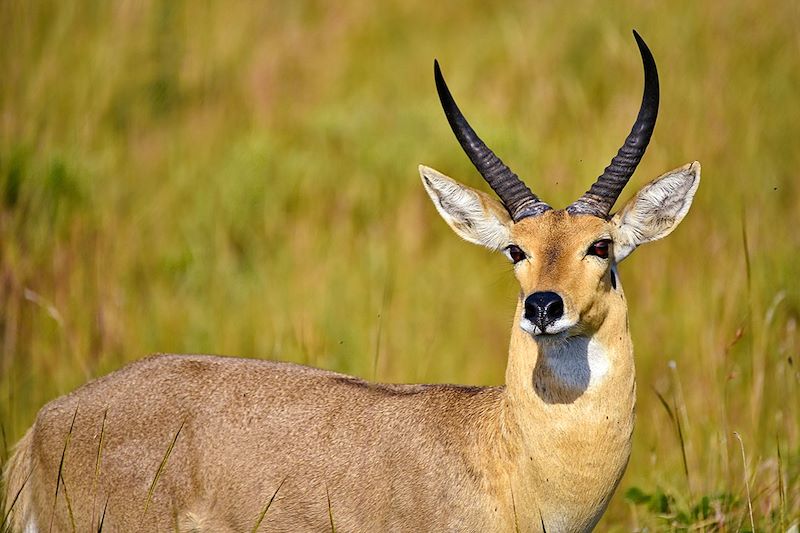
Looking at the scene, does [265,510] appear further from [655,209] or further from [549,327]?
[655,209]

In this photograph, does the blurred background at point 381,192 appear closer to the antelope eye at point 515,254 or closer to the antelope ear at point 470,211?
the antelope ear at point 470,211

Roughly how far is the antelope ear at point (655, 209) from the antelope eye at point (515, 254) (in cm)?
43

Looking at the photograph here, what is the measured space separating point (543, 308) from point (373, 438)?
1140mm

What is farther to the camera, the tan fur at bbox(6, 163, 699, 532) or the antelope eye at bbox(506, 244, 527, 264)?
the antelope eye at bbox(506, 244, 527, 264)

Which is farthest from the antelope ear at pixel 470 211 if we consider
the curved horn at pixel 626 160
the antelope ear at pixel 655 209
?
the antelope ear at pixel 655 209

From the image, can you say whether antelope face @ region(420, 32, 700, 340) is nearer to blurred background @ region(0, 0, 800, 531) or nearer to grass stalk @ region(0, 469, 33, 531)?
blurred background @ region(0, 0, 800, 531)

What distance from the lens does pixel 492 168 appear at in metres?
5.48

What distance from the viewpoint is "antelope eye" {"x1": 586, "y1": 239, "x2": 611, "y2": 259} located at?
5078 mm

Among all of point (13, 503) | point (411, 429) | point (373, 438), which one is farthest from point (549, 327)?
point (13, 503)

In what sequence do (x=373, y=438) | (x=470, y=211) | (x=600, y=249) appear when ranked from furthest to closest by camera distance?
1. (x=470, y=211)
2. (x=373, y=438)
3. (x=600, y=249)

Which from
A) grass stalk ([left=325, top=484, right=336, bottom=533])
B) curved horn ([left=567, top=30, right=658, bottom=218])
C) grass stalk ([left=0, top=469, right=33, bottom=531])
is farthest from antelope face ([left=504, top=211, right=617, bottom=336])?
grass stalk ([left=0, top=469, right=33, bottom=531])

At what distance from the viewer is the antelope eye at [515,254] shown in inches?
206

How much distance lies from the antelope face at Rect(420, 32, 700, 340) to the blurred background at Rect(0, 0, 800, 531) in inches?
50.5

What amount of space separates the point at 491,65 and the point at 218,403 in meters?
6.92
